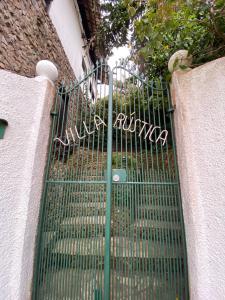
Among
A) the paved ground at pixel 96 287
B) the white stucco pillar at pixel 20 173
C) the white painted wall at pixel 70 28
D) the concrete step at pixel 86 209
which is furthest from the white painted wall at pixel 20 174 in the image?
the white painted wall at pixel 70 28

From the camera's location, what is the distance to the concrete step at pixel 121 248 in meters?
2.09

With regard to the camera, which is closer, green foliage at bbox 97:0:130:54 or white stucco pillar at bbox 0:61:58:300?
white stucco pillar at bbox 0:61:58:300

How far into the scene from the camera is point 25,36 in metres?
3.51

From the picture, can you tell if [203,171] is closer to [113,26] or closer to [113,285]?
[113,285]

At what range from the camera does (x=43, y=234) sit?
88.6 inches

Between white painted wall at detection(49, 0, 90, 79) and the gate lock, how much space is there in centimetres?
475

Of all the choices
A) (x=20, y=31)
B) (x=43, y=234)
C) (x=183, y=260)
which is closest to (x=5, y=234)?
(x=43, y=234)

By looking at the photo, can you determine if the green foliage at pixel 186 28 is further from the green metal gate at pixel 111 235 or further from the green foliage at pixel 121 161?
the green foliage at pixel 121 161

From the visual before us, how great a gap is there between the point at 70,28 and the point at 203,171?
6.65 metres

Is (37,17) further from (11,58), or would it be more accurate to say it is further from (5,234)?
(5,234)

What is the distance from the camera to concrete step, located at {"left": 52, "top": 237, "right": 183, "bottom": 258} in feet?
6.86

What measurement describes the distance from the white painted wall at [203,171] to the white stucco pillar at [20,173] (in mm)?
1764

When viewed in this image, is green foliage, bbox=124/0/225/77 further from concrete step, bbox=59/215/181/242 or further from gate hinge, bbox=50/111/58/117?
concrete step, bbox=59/215/181/242

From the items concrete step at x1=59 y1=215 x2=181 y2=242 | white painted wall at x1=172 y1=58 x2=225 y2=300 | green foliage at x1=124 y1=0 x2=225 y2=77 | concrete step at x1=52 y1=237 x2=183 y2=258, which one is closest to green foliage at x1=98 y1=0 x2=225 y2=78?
green foliage at x1=124 y1=0 x2=225 y2=77
